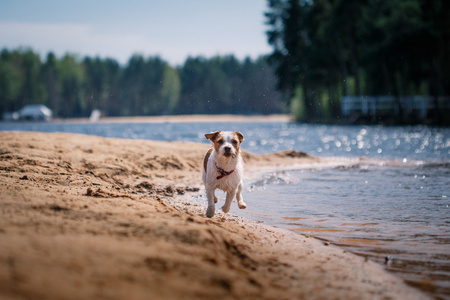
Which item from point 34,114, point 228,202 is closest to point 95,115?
point 34,114

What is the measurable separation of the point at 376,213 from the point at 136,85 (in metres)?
122

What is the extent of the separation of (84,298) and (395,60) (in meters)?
40.0

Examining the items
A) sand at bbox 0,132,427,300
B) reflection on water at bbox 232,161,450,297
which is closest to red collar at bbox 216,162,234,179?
sand at bbox 0,132,427,300

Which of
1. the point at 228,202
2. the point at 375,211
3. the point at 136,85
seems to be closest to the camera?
the point at 228,202

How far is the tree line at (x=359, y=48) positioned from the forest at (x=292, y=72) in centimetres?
9

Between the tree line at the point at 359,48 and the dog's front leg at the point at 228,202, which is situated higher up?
the tree line at the point at 359,48

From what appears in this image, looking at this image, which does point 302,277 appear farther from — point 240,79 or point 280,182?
point 240,79

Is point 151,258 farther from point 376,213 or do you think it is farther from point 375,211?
point 375,211

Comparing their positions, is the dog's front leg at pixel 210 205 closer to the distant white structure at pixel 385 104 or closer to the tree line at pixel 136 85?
the distant white structure at pixel 385 104

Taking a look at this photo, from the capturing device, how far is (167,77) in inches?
4906

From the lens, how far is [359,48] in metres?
48.9

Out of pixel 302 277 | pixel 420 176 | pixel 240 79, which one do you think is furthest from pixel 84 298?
pixel 240 79

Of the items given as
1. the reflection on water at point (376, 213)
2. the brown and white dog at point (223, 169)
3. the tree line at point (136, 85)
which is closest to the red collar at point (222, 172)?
the brown and white dog at point (223, 169)

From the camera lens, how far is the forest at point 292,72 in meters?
36.8
